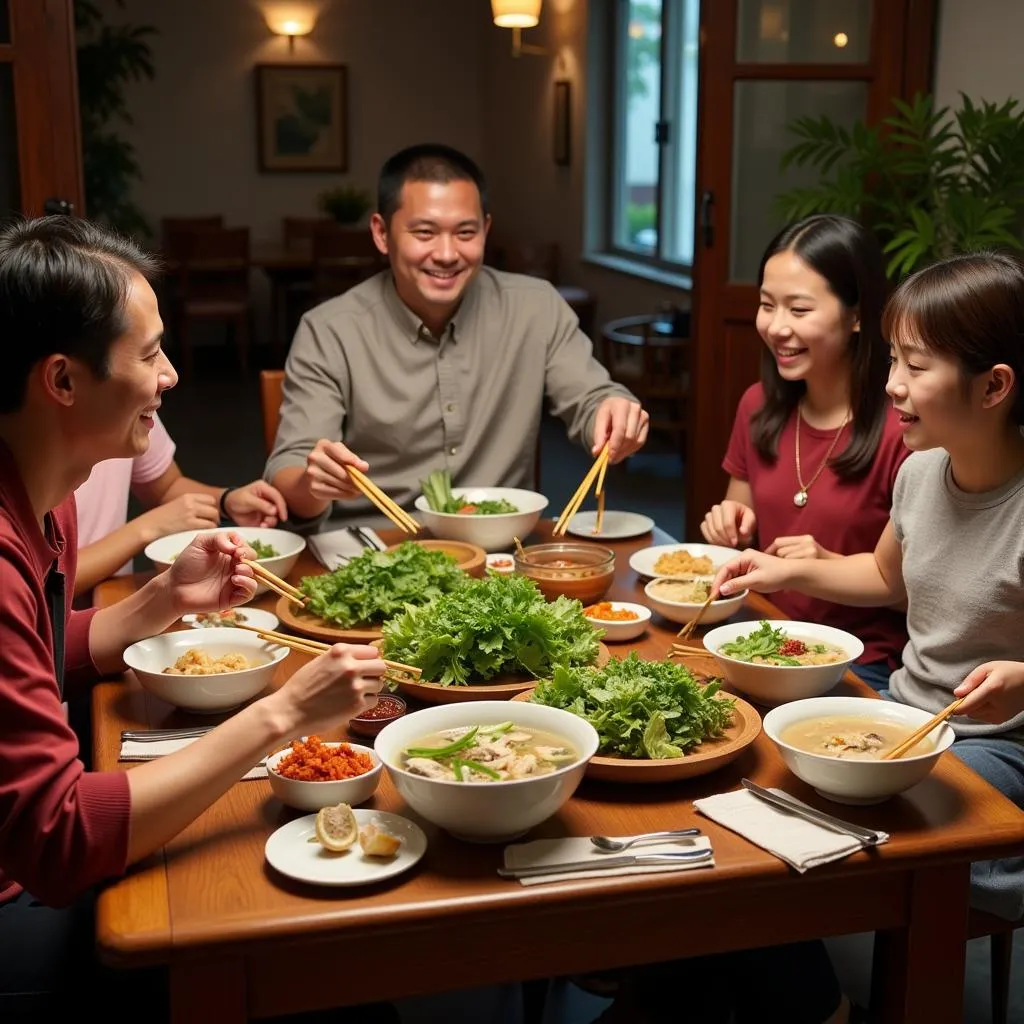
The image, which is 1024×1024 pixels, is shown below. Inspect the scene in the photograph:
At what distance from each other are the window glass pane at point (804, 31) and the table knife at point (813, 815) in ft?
11.1

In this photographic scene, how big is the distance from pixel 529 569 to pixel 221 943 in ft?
3.22

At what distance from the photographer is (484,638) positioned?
1737mm

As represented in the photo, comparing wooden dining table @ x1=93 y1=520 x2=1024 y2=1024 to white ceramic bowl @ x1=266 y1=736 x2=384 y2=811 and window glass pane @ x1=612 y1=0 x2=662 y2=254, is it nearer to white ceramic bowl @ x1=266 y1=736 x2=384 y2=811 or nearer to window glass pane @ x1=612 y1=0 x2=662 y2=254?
white ceramic bowl @ x1=266 y1=736 x2=384 y2=811

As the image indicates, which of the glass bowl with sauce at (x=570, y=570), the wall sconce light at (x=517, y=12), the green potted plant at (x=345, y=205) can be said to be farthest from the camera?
the green potted plant at (x=345, y=205)

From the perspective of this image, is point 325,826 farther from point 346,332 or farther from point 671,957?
point 346,332

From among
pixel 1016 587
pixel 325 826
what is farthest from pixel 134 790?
pixel 1016 587

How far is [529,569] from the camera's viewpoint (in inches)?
83.4

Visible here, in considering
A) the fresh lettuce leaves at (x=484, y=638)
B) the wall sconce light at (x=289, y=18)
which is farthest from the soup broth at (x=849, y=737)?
the wall sconce light at (x=289, y=18)

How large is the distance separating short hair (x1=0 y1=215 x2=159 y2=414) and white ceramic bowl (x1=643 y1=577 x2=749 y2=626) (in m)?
0.95

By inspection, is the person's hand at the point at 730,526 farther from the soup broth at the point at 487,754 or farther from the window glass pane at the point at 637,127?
the window glass pane at the point at 637,127

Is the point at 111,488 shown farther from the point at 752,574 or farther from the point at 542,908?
the point at 542,908

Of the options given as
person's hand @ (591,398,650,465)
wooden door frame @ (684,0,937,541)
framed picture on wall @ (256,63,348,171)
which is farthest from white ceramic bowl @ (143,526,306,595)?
framed picture on wall @ (256,63,348,171)

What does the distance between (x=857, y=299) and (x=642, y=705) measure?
1.30m

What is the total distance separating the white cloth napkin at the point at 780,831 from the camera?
136cm
